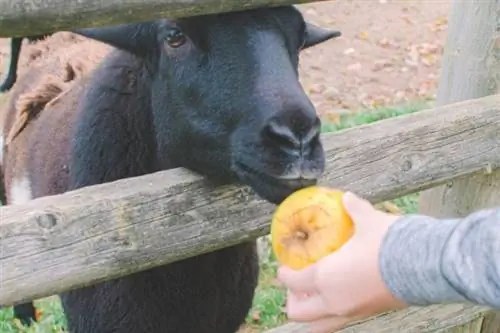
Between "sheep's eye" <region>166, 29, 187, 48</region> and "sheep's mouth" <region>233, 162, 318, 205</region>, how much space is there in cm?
48

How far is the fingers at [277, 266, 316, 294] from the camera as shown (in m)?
1.83

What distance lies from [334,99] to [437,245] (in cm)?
661

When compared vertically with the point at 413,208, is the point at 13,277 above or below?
above

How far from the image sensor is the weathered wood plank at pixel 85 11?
2002 mm

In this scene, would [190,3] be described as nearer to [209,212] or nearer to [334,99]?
[209,212]

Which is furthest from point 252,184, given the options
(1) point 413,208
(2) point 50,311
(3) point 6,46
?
(3) point 6,46

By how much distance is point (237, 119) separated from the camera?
8.27 ft

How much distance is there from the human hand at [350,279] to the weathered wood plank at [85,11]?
0.75 metres

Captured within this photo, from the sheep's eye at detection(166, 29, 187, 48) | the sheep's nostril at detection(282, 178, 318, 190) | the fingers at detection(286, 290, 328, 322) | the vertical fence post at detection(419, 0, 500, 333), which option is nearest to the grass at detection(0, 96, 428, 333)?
the vertical fence post at detection(419, 0, 500, 333)

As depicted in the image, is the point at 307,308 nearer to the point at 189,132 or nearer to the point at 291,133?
the point at 291,133

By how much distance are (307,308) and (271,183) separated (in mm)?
575

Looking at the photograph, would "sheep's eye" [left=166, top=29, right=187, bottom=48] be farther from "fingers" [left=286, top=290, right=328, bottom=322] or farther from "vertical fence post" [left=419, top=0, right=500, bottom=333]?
"vertical fence post" [left=419, top=0, right=500, bottom=333]

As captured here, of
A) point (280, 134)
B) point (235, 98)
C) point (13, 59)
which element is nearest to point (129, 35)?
point (13, 59)

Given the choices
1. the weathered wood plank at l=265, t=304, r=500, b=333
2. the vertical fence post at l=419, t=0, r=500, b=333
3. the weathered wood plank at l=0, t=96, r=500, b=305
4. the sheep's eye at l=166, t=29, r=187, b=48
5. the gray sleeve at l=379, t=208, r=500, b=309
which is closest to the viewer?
the gray sleeve at l=379, t=208, r=500, b=309
